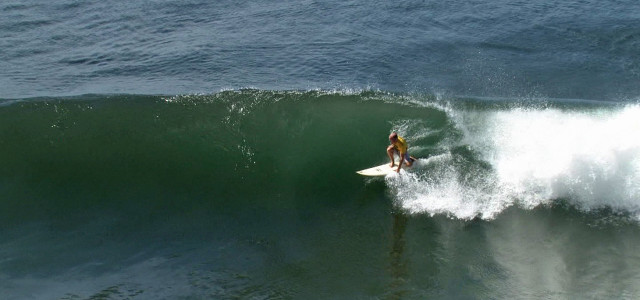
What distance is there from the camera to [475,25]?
24438 millimetres

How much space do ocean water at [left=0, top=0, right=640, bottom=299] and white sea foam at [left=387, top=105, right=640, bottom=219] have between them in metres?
0.05

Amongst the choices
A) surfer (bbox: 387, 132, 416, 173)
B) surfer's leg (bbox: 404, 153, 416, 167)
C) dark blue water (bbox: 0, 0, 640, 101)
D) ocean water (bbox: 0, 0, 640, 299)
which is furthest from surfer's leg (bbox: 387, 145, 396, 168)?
dark blue water (bbox: 0, 0, 640, 101)

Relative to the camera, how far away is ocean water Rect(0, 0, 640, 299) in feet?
39.8

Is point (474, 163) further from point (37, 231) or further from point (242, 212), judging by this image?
point (37, 231)

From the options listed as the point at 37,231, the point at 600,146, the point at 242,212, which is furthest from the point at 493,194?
the point at 37,231

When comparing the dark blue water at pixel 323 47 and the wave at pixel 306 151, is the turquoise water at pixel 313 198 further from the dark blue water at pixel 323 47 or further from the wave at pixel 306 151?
the dark blue water at pixel 323 47

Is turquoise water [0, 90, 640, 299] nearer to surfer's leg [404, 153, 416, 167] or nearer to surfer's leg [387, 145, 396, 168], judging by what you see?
surfer's leg [404, 153, 416, 167]

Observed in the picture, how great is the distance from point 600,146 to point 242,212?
28.3 ft

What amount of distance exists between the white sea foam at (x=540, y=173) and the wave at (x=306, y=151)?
3 centimetres

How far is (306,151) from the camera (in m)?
15.9

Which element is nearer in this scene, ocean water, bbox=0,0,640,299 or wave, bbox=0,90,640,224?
ocean water, bbox=0,0,640,299

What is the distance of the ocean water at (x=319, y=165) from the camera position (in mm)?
12141

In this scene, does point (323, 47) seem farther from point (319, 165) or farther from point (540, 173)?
point (540, 173)

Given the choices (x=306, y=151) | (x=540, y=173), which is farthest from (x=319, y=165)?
(x=540, y=173)
